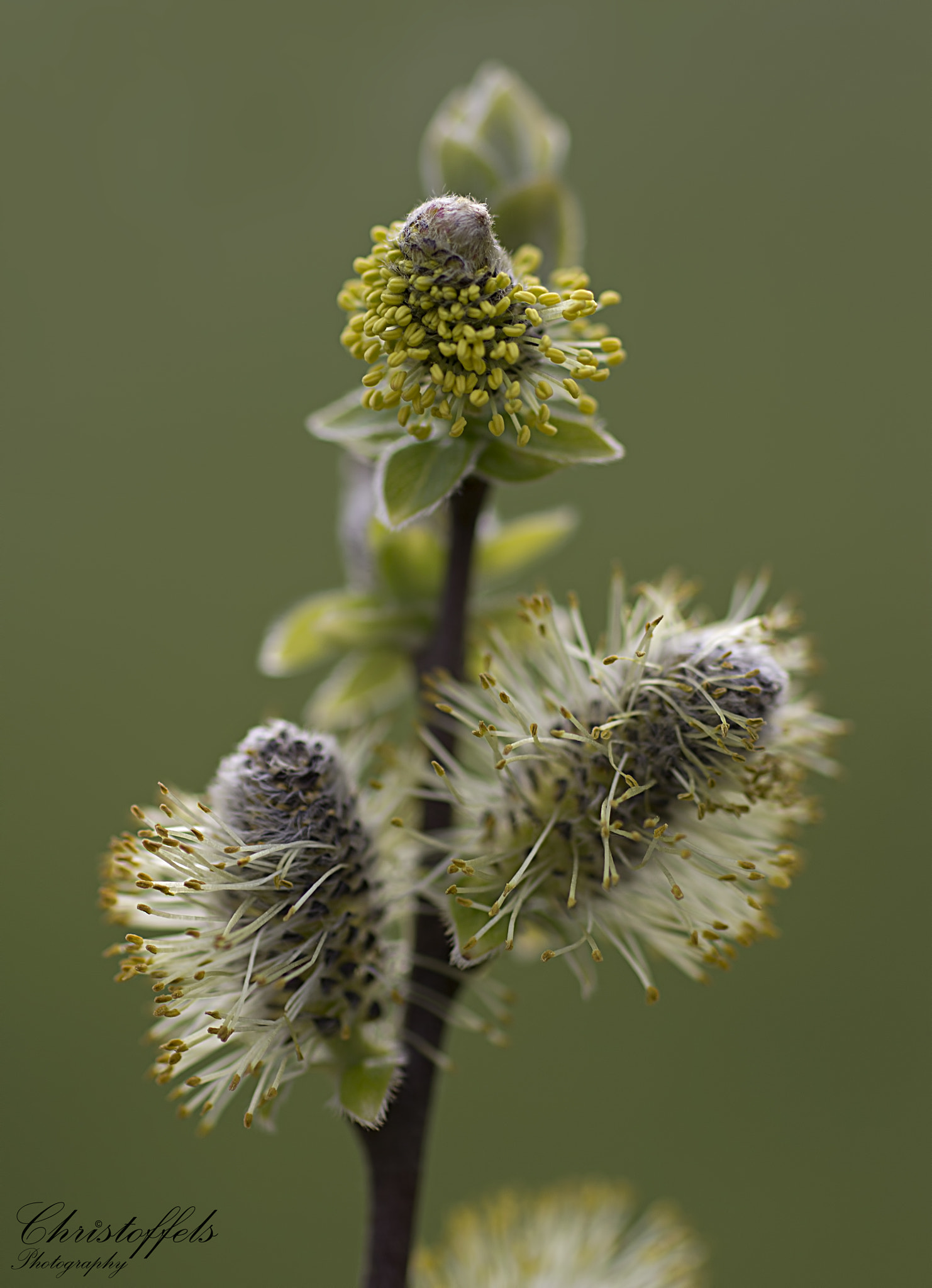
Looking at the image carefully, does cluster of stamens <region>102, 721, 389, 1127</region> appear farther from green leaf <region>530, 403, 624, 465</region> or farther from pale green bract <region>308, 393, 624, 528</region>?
green leaf <region>530, 403, 624, 465</region>

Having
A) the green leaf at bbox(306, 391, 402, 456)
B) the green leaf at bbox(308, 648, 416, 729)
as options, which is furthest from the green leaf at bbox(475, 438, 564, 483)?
the green leaf at bbox(308, 648, 416, 729)

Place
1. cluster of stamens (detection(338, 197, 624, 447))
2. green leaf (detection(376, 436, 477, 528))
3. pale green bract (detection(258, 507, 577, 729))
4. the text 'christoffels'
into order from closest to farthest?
cluster of stamens (detection(338, 197, 624, 447)) → green leaf (detection(376, 436, 477, 528)) → the text 'christoffels' → pale green bract (detection(258, 507, 577, 729))

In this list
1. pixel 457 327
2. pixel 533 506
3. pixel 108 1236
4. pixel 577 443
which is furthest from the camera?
pixel 533 506

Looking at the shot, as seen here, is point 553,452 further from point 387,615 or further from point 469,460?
point 387,615

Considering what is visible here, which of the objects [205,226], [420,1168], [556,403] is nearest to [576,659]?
[556,403]

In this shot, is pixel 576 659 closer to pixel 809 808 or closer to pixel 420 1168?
pixel 809 808

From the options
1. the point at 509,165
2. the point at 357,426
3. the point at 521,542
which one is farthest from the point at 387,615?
the point at 509,165
